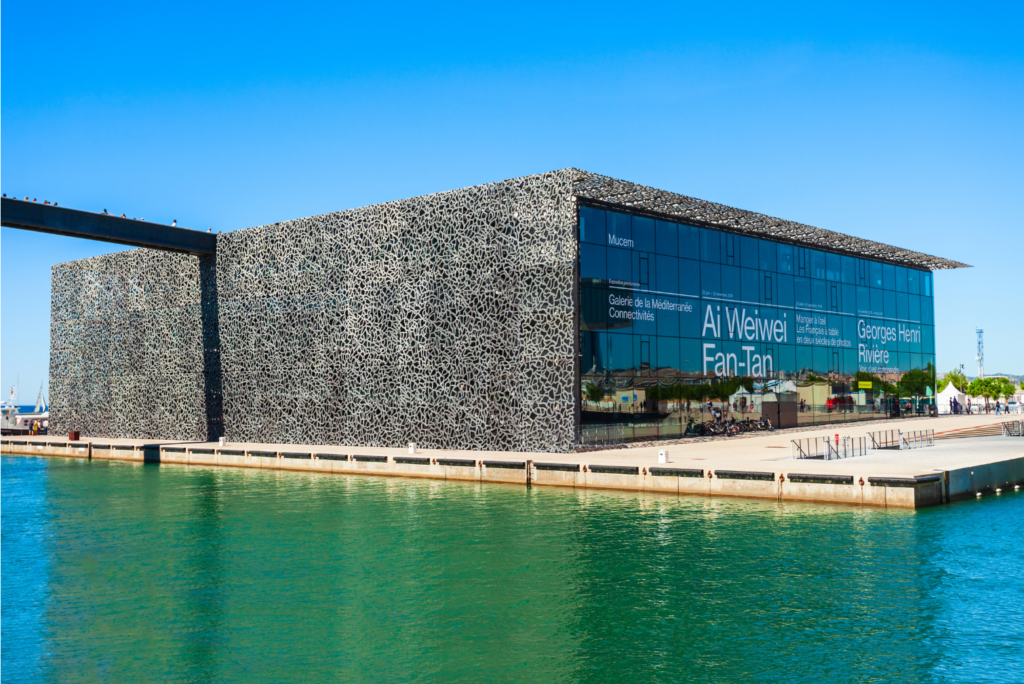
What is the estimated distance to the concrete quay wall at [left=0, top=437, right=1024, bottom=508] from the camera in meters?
22.4

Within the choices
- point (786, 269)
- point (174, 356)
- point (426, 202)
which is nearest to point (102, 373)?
point (174, 356)

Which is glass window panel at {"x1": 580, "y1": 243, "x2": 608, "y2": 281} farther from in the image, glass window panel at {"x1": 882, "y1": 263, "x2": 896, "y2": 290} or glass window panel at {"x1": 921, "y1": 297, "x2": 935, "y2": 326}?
glass window panel at {"x1": 921, "y1": 297, "x2": 935, "y2": 326}

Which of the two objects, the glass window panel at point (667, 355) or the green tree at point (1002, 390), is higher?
the glass window panel at point (667, 355)

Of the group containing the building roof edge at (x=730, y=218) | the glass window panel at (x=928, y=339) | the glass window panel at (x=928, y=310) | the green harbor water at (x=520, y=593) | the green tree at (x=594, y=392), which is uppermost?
the building roof edge at (x=730, y=218)

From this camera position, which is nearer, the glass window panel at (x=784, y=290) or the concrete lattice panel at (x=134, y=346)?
the glass window panel at (x=784, y=290)

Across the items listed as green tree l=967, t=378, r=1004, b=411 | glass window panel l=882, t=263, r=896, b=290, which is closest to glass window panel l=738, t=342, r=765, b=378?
glass window panel l=882, t=263, r=896, b=290

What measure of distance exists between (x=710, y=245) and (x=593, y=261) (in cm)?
976

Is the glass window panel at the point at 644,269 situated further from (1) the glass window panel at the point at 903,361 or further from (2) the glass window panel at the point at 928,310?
(2) the glass window panel at the point at 928,310

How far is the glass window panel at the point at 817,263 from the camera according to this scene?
49.5 m

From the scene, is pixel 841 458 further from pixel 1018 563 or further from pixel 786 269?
pixel 786 269

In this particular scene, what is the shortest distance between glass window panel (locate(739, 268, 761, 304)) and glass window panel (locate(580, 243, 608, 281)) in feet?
37.9

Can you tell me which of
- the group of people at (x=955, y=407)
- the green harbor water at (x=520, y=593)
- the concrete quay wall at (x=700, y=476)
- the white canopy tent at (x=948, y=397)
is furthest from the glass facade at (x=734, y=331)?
the white canopy tent at (x=948, y=397)

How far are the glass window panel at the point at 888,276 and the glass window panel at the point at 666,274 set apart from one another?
22.7m

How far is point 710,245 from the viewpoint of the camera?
1663 inches
